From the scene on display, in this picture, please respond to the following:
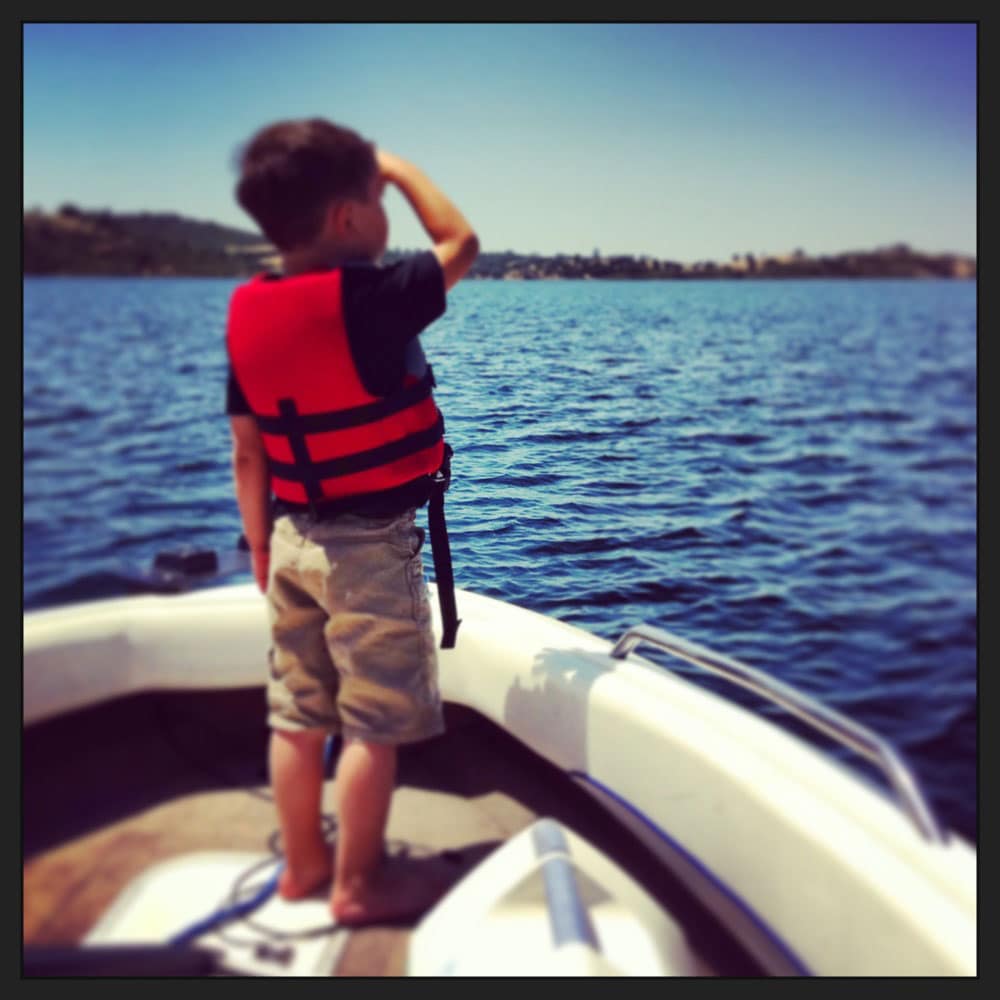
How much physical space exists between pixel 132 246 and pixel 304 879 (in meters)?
1.02

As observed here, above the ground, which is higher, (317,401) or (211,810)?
(317,401)

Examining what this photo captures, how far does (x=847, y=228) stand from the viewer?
4.08ft

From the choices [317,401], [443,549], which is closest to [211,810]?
[443,549]

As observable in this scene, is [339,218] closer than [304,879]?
Yes

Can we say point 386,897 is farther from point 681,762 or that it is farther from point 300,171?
point 300,171

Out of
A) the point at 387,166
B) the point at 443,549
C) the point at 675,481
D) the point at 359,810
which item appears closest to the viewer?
the point at 387,166

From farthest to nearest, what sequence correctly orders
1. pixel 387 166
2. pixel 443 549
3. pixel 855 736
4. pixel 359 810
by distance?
pixel 443 549 → pixel 359 810 → pixel 387 166 → pixel 855 736

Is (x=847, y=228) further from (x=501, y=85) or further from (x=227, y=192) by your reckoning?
(x=227, y=192)

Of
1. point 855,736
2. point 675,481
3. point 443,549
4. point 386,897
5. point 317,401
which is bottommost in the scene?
point 386,897

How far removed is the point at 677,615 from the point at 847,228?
850mm

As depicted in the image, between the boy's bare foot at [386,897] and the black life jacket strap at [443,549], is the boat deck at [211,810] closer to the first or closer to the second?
the boy's bare foot at [386,897]

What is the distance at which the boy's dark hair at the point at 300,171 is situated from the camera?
3.17ft

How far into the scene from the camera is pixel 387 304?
97 centimetres

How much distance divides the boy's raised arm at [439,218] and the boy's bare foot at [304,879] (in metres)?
0.89
